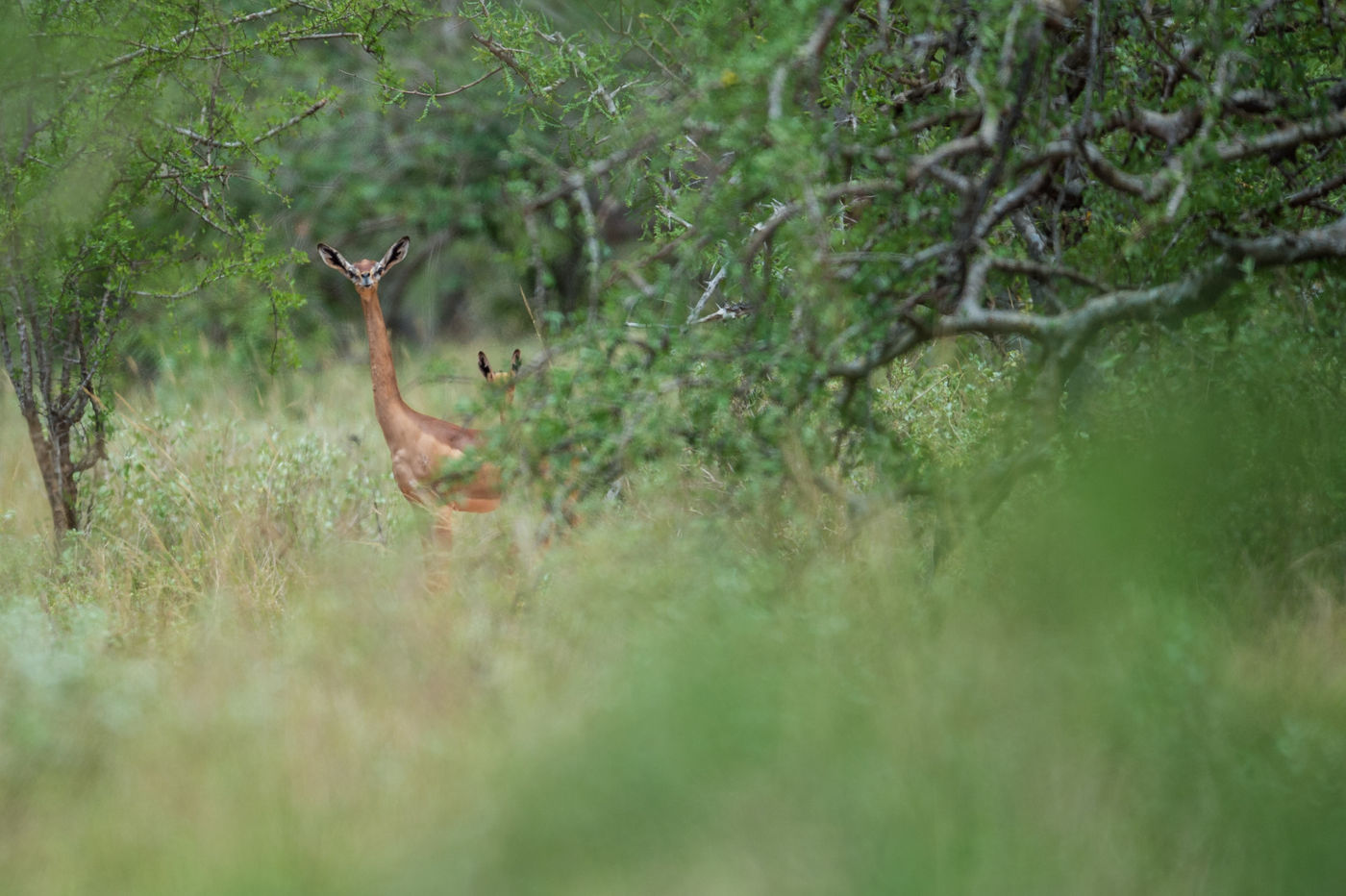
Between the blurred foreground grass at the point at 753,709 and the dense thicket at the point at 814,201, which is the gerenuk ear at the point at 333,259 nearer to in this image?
the dense thicket at the point at 814,201

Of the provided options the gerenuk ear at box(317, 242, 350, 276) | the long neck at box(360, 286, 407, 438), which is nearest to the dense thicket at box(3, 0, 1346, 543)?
the gerenuk ear at box(317, 242, 350, 276)

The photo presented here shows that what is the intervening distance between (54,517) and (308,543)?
4.22ft

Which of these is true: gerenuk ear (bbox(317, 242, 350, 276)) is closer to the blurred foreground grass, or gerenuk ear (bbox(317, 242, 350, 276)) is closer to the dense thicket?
the dense thicket

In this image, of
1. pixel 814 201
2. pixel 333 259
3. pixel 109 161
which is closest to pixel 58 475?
pixel 109 161

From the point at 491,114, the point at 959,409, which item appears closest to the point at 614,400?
the point at 959,409

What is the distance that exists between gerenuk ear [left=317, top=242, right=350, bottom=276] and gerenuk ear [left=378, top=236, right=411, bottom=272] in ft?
0.59

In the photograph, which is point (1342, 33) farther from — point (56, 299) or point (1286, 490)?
point (56, 299)

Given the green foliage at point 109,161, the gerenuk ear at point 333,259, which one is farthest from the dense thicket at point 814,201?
the gerenuk ear at point 333,259

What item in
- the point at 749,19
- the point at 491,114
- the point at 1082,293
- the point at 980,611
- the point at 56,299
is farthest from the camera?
the point at 491,114

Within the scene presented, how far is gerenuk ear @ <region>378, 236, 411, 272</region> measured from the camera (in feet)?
22.7

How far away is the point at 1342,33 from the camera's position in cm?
488

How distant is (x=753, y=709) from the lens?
3486mm

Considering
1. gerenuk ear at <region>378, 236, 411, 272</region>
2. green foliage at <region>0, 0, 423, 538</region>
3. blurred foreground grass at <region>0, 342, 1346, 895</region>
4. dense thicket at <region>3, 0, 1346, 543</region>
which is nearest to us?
blurred foreground grass at <region>0, 342, 1346, 895</region>

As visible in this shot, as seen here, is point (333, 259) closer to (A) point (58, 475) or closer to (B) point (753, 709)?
(A) point (58, 475)
